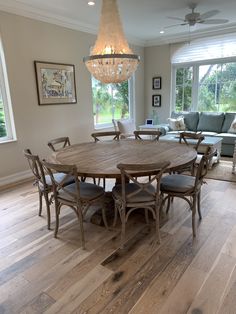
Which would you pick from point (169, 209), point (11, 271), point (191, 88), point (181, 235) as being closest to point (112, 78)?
point (169, 209)

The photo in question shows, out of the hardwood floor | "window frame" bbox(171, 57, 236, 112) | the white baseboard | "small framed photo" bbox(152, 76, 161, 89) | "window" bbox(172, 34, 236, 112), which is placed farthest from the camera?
"small framed photo" bbox(152, 76, 161, 89)

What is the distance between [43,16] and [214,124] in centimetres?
415

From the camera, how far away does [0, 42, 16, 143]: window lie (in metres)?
3.76

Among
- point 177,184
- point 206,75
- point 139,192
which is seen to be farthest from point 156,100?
point 139,192

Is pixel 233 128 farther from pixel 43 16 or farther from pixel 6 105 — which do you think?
pixel 6 105

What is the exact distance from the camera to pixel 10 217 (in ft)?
9.31

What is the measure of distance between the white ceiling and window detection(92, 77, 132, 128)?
1.24 metres

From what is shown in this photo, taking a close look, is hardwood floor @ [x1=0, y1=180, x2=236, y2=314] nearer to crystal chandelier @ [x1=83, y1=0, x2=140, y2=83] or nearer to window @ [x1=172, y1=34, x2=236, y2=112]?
Answer: crystal chandelier @ [x1=83, y1=0, x2=140, y2=83]

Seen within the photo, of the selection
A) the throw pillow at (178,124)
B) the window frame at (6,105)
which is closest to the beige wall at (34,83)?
the window frame at (6,105)

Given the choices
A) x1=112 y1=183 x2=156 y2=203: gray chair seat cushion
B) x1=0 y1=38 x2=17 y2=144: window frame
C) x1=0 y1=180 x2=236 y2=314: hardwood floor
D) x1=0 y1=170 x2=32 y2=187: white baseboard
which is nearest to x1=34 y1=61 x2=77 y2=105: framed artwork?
x1=0 y1=38 x2=17 y2=144: window frame

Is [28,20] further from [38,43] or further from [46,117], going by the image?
[46,117]

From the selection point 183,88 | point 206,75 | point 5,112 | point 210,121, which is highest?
point 206,75

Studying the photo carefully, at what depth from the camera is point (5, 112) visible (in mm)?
3891

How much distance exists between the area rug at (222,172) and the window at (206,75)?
171 cm
